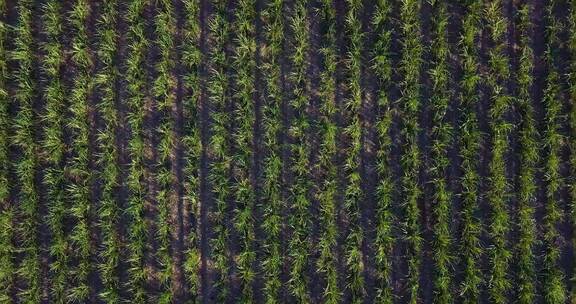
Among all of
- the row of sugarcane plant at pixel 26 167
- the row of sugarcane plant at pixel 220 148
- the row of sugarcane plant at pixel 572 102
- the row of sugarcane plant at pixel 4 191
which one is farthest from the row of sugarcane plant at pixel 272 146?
the row of sugarcane plant at pixel 572 102

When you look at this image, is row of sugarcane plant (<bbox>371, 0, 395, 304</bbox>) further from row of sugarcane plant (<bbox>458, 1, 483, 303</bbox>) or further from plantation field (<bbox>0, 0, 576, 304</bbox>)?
row of sugarcane plant (<bbox>458, 1, 483, 303</bbox>)

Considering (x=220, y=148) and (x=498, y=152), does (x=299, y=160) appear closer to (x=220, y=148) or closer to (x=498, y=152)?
(x=220, y=148)

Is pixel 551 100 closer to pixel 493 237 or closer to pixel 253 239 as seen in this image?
pixel 493 237

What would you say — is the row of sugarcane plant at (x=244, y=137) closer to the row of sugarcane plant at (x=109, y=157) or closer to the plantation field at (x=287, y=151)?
the plantation field at (x=287, y=151)

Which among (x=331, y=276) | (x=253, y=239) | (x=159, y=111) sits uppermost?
(x=159, y=111)

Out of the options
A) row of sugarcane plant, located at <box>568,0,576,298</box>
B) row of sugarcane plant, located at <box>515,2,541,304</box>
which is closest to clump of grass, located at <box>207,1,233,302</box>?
row of sugarcane plant, located at <box>515,2,541,304</box>

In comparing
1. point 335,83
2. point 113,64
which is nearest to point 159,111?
point 113,64
